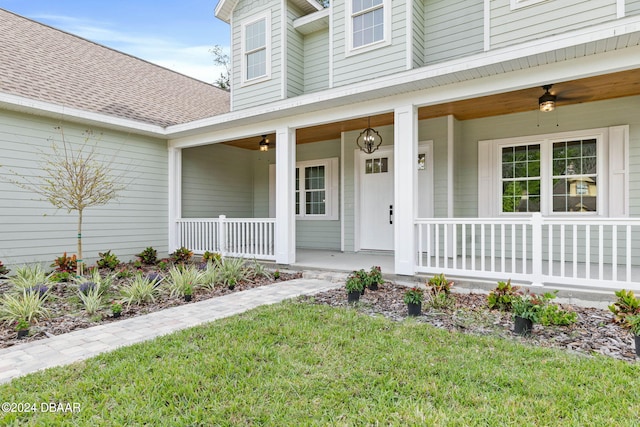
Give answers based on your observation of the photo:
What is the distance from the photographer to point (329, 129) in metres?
7.73

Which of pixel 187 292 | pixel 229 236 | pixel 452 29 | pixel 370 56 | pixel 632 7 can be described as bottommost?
pixel 187 292

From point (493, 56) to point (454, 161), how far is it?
272cm

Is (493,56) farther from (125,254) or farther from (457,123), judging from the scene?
(125,254)

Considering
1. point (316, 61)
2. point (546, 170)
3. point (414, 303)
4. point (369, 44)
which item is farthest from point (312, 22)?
point (414, 303)

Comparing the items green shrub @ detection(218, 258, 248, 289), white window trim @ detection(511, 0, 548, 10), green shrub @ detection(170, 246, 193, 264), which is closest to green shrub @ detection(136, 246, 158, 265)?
green shrub @ detection(170, 246, 193, 264)

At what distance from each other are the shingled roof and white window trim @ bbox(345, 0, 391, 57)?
167 inches

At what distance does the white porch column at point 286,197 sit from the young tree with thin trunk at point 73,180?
2.89m

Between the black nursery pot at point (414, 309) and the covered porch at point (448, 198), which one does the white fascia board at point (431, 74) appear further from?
the black nursery pot at point (414, 309)

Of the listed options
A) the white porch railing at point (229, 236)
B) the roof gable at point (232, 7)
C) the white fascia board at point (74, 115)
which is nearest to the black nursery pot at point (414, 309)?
the white porch railing at point (229, 236)

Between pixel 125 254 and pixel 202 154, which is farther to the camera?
pixel 202 154

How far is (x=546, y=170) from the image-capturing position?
6.23 meters

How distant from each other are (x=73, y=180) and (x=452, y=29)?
269 inches

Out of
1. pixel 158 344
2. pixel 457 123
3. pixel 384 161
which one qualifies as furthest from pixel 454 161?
pixel 158 344

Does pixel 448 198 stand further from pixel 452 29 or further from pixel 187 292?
pixel 187 292
